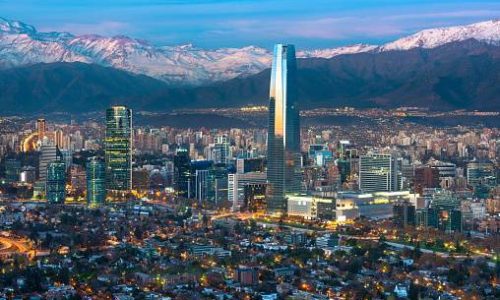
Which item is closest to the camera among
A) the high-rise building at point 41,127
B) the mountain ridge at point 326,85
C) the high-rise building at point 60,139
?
the high-rise building at point 60,139

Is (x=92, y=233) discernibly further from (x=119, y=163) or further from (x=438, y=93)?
(x=438, y=93)

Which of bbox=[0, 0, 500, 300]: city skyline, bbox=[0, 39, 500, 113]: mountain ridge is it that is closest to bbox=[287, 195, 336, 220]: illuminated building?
bbox=[0, 0, 500, 300]: city skyline

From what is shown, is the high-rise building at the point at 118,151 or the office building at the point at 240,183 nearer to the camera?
the office building at the point at 240,183

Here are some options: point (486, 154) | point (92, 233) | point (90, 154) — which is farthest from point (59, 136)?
point (92, 233)

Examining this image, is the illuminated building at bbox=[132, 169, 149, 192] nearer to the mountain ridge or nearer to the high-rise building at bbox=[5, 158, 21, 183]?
the high-rise building at bbox=[5, 158, 21, 183]

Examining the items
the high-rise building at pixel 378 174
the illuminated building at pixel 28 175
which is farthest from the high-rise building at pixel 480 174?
the illuminated building at pixel 28 175

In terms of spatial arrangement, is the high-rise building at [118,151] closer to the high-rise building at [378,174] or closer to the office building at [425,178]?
the high-rise building at [378,174]
